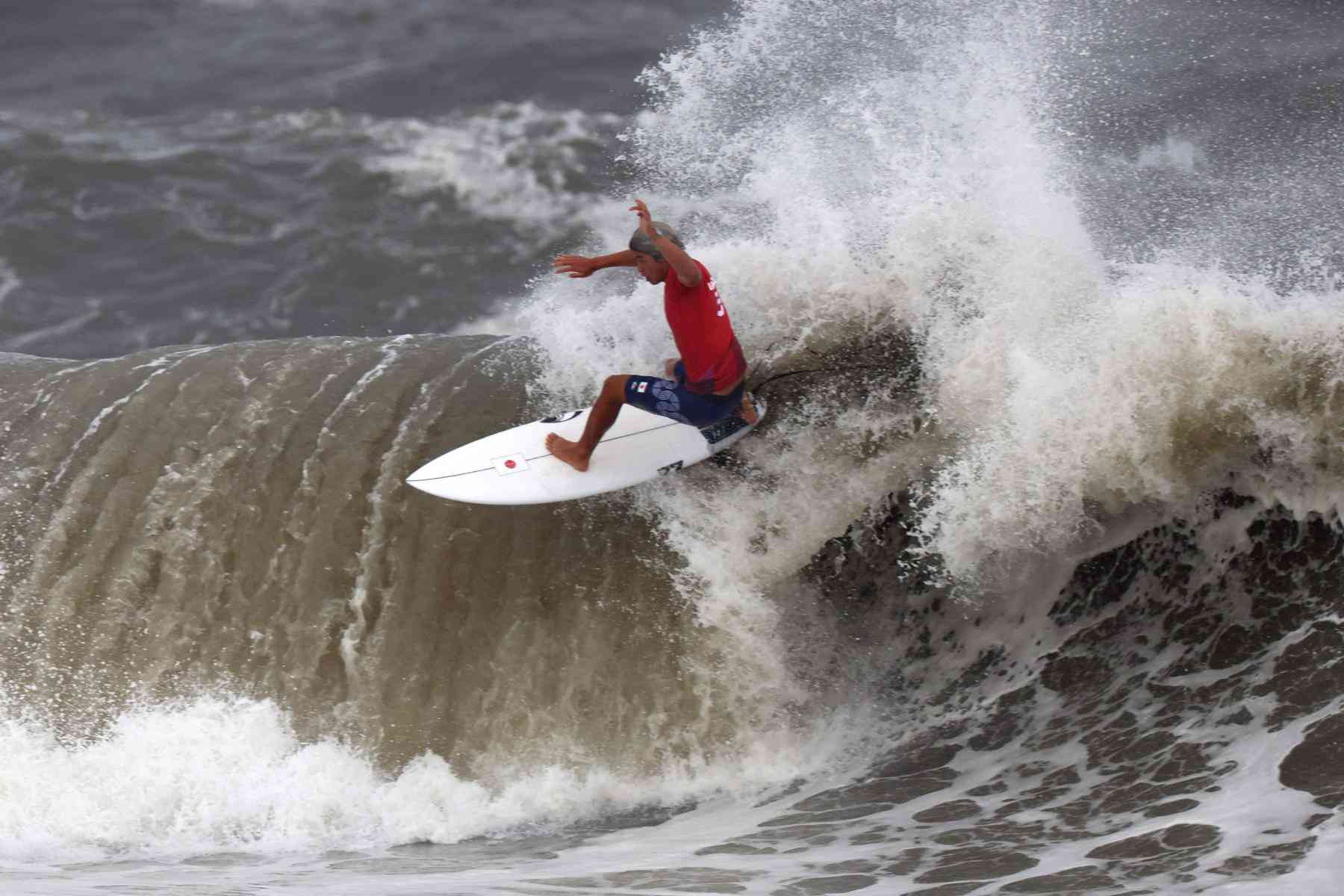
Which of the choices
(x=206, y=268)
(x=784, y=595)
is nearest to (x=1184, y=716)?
(x=784, y=595)

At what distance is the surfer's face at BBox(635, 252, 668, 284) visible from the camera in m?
5.41

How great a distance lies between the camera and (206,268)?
10.9 meters

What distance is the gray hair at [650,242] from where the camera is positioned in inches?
210

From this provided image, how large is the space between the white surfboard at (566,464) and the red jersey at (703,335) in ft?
1.48

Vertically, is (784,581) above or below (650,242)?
below

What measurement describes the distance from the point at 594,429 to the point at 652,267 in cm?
101

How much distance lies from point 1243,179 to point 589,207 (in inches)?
223

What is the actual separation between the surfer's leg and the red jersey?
359mm

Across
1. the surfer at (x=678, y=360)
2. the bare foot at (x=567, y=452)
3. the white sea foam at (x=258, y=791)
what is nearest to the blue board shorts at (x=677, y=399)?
the surfer at (x=678, y=360)

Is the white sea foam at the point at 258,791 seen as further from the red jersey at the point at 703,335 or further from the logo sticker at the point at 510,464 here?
the red jersey at the point at 703,335

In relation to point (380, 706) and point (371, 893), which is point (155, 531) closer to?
point (380, 706)

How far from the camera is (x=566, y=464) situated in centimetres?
→ 625

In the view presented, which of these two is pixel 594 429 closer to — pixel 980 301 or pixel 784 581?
pixel 784 581

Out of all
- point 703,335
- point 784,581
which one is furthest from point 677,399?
point 784,581
